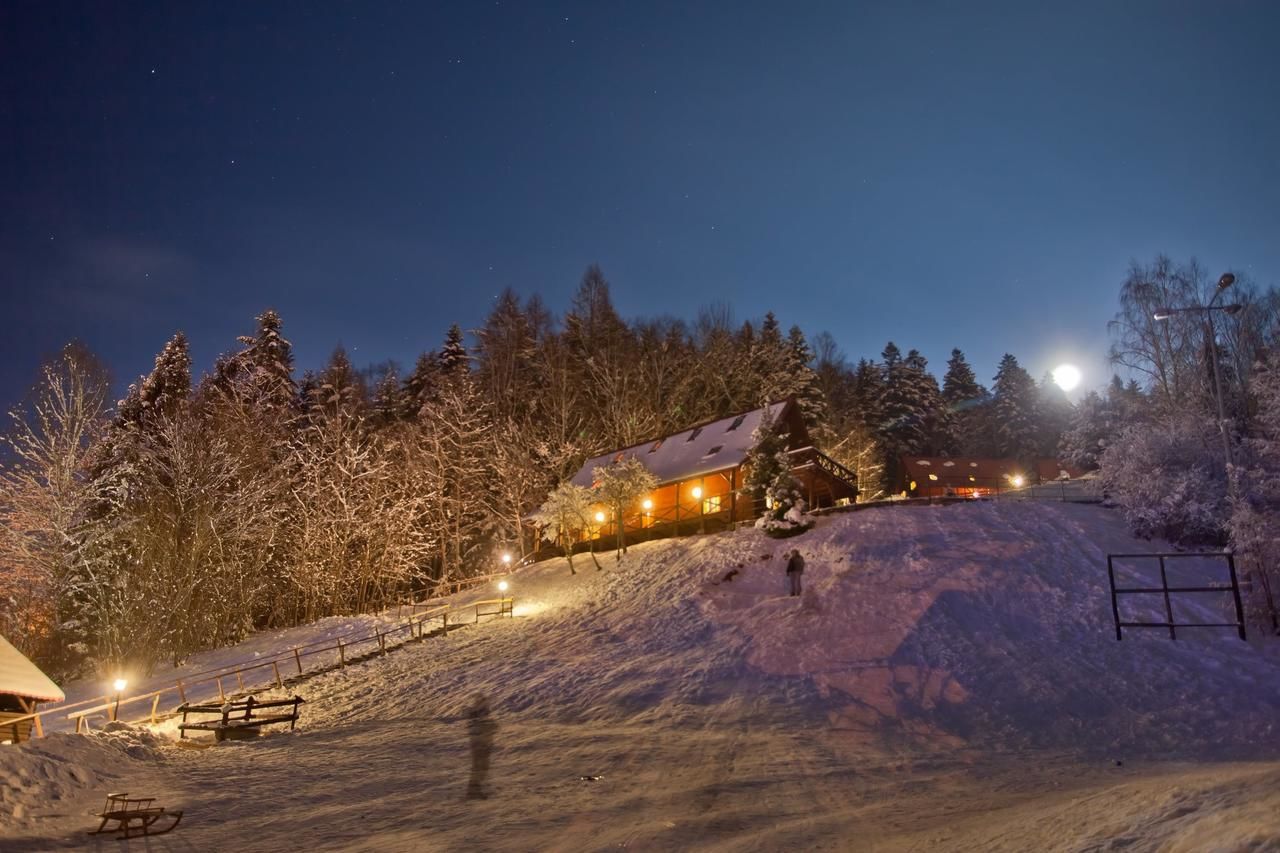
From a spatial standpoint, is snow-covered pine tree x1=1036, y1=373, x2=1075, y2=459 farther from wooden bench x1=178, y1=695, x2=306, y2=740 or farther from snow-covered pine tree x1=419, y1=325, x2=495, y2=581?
wooden bench x1=178, y1=695, x2=306, y2=740

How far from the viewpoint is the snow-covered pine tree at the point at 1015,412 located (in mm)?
69812

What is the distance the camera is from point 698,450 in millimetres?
39844

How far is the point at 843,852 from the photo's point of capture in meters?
8.45

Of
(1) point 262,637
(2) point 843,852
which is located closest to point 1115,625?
(2) point 843,852

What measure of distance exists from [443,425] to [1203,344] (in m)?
38.1

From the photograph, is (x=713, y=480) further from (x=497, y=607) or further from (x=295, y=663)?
(x=295, y=663)

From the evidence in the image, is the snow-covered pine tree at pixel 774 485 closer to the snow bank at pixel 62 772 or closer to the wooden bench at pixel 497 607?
the wooden bench at pixel 497 607

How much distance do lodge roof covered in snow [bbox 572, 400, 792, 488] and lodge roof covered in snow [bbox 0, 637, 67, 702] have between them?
26109mm

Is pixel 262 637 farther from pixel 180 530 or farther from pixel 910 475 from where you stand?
pixel 910 475

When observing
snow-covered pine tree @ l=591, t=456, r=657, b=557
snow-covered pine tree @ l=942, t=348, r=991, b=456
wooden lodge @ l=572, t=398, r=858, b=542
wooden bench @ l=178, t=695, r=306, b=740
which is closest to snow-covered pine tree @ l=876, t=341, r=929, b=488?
snow-covered pine tree @ l=942, t=348, r=991, b=456

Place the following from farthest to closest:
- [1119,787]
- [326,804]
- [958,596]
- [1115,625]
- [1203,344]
Result: [1203,344]
[958,596]
[1115,625]
[326,804]
[1119,787]

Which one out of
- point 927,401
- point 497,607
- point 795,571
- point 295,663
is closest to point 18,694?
point 295,663

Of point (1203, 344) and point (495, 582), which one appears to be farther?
point (495, 582)

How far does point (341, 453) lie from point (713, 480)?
65.8ft
